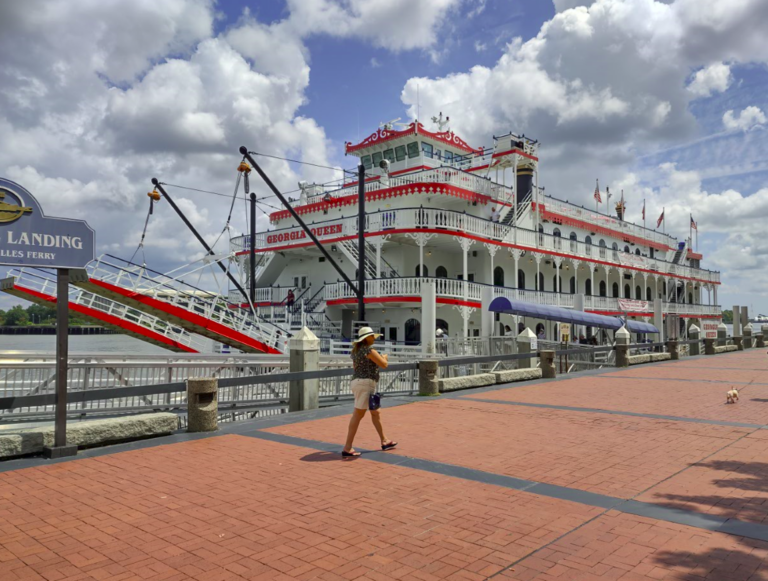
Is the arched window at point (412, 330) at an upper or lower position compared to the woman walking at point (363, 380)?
upper

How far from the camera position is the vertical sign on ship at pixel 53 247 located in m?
6.99

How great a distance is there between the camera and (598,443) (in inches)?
321

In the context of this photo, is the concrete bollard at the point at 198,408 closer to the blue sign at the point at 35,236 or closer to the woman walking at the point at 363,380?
the blue sign at the point at 35,236

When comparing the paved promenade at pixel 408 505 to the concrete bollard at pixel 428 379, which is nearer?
the paved promenade at pixel 408 505

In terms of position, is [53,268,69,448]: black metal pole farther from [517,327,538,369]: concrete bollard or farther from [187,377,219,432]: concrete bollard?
[517,327,538,369]: concrete bollard

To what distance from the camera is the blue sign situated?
697 centimetres

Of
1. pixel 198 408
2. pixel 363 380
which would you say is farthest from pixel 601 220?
pixel 363 380

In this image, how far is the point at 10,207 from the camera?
23.0 feet

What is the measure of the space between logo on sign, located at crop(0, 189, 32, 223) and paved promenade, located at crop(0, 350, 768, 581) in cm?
290

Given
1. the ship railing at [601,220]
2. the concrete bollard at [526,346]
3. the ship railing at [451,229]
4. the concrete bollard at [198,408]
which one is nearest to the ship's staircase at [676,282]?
the ship railing at [601,220]

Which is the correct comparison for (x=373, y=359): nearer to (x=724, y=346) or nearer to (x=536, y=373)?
(x=536, y=373)

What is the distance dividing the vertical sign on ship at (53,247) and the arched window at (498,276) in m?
25.5

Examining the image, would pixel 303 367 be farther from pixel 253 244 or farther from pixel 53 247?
pixel 253 244

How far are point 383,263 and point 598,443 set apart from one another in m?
21.3
